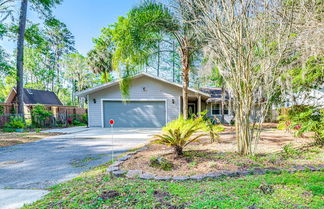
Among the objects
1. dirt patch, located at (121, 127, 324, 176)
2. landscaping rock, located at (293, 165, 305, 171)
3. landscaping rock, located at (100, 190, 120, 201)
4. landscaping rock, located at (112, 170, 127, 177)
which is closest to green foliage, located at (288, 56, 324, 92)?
dirt patch, located at (121, 127, 324, 176)

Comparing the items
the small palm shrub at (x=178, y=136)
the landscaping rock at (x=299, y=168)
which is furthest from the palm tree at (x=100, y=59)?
the landscaping rock at (x=299, y=168)

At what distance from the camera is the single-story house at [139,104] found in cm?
1246

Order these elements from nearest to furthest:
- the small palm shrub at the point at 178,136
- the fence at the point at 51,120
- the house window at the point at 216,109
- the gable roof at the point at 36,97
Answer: the small palm shrub at the point at 178,136 → the fence at the point at 51,120 → the house window at the point at 216,109 → the gable roof at the point at 36,97

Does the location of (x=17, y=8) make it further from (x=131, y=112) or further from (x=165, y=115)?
(x=165, y=115)

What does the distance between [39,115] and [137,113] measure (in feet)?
24.5

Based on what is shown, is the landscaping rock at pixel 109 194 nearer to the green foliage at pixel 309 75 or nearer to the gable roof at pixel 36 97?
the green foliage at pixel 309 75

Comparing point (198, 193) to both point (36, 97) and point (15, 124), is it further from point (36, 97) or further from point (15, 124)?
point (36, 97)

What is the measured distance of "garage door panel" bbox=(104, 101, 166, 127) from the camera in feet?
41.3

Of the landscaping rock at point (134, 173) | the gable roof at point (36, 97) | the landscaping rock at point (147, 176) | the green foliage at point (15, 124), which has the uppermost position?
the gable roof at point (36, 97)

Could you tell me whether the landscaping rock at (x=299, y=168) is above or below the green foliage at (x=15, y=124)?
below

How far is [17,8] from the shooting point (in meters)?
11.8

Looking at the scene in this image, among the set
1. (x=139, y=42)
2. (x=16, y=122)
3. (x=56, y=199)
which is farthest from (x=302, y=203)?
(x=16, y=122)

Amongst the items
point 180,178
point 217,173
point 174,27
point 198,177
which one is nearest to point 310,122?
point 217,173

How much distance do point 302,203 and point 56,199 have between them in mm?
3126
